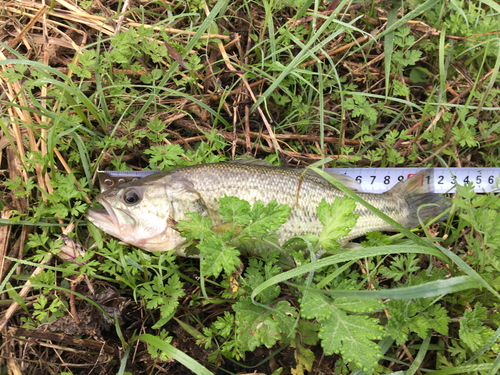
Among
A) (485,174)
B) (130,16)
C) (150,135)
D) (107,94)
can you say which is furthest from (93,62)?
(485,174)

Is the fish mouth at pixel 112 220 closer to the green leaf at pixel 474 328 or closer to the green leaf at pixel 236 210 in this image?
the green leaf at pixel 236 210

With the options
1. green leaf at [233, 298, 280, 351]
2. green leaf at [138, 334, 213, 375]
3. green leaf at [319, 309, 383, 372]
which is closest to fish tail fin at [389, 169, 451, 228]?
green leaf at [319, 309, 383, 372]

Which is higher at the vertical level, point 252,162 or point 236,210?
point 252,162

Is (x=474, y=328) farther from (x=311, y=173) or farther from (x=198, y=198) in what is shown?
(x=198, y=198)

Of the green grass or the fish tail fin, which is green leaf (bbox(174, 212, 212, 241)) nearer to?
the green grass

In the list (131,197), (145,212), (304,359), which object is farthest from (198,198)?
(304,359)

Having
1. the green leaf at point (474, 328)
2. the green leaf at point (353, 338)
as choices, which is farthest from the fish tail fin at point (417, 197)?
the green leaf at point (353, 338)

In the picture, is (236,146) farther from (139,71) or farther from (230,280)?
(230,280)
